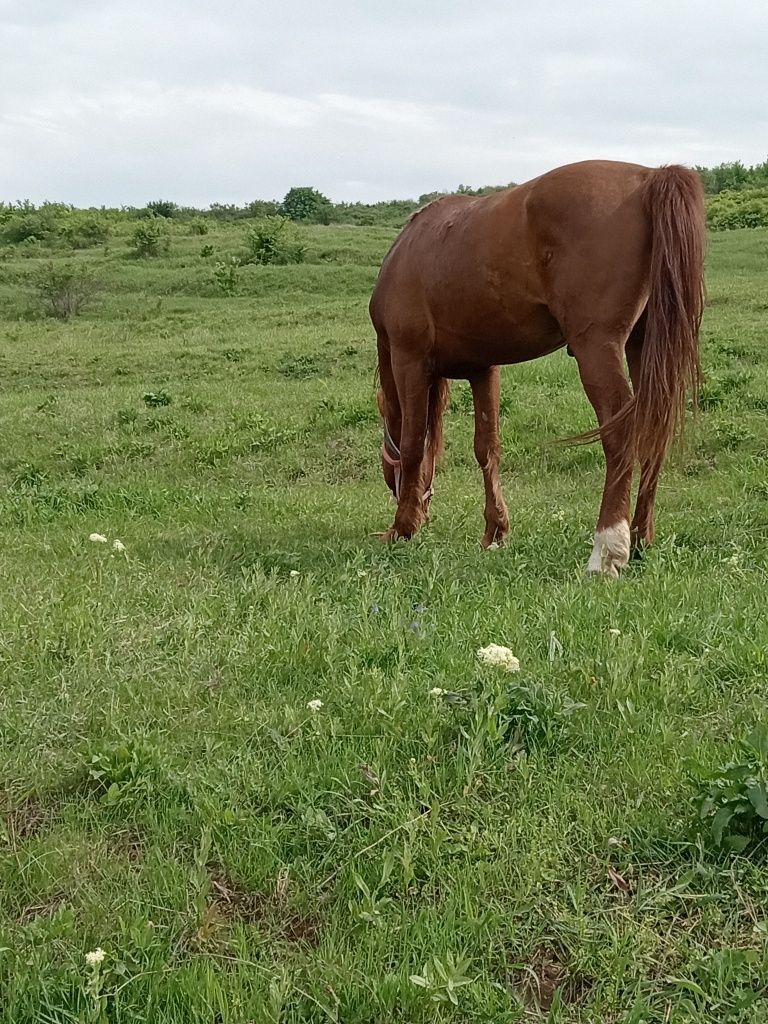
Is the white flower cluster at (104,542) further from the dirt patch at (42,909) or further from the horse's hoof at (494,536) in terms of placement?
the dirt patch at (42,909)

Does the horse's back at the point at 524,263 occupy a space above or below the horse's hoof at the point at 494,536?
above

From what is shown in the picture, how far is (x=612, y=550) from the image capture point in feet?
15.4

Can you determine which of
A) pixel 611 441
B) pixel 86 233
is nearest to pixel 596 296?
pixel 611 441

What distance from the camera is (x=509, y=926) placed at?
6.88 feet

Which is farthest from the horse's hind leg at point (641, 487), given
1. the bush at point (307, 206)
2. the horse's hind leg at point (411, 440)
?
the bush at point (307, 206)

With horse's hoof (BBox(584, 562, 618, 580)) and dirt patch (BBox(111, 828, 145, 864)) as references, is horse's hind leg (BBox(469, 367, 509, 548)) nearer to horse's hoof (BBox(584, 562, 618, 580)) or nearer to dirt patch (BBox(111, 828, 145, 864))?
horse's hoof (BBox(584, 562, 618, 580))

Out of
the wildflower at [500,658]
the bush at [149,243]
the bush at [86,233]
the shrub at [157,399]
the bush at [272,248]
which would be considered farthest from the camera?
the bush at [86,233]

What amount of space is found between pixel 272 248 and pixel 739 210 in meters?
16.7

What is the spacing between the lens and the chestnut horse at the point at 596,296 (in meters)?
4.55

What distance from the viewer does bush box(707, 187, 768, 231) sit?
31.4 meters

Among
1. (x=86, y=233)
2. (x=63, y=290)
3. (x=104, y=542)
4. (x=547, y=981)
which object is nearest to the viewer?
(x=547, y=981)

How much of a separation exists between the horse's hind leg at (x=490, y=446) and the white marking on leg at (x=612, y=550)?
1195 mm

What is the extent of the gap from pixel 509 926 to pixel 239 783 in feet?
3.08

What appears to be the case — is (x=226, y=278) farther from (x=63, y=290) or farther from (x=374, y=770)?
(x=374, y=770)
